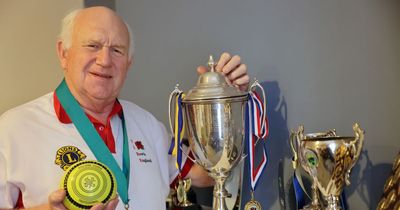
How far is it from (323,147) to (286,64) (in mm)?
405

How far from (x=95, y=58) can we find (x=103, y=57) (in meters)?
0.03

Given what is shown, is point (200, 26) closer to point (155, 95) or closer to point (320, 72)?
point (155, 95)

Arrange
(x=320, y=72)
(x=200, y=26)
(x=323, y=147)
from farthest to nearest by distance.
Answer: (x=200, y=26)
(x=320, y=72)
(x=323, y=147)

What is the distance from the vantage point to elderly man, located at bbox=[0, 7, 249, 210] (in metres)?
1.24

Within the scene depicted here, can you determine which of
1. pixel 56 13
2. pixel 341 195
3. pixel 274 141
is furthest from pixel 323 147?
pixel 56 13

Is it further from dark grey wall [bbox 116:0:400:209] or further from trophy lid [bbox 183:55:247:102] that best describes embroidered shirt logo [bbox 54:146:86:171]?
dark grey wall [bbox 116:0:400:209]

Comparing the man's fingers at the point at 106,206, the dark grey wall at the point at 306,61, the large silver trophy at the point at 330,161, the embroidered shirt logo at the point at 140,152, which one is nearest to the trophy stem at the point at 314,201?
the large silver trophy at the point at 330,161

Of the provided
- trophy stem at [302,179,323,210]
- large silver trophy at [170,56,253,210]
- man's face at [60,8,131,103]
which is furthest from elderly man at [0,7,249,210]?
trophy stem at [302,179,323,210]

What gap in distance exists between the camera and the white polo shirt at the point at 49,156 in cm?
123

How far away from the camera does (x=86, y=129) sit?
4.41 ft

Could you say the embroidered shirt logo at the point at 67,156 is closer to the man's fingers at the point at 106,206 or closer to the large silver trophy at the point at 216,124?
the man's fingers at the point at 106,206

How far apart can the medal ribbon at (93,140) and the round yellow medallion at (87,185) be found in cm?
18

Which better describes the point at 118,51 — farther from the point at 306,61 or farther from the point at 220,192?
the point at 306,61

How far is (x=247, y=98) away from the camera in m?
1.40
